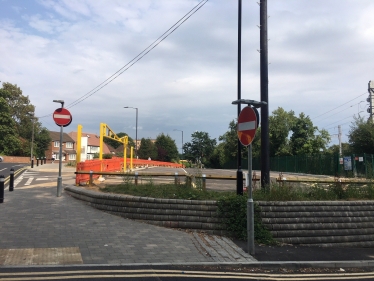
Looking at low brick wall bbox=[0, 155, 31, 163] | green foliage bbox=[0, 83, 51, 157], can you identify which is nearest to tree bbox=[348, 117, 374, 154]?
low brick wall bbox=[0, 155, 31, 163]

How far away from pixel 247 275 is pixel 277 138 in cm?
4684

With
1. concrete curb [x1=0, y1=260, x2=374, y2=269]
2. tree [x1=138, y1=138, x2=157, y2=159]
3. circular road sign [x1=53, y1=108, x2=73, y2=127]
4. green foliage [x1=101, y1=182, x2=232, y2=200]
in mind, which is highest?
tree [x1=138, y1=138, x2=157, y2=159]

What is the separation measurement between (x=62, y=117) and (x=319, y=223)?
9.34 metres

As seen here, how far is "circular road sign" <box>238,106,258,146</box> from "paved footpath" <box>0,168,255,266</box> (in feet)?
7.50

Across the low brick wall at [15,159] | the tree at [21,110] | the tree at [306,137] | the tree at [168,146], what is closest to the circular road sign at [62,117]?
the tree at [306,137]

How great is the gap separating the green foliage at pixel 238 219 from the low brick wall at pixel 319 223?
0.21m

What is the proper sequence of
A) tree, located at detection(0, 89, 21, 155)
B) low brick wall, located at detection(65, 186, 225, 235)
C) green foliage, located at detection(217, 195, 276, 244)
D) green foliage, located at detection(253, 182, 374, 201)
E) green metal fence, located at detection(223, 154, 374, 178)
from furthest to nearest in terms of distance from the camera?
tree, located at detection(0, 89, 21, 155) → green metal fence, located at detection(223, 154, 374, 178) → green foliage, located at detection(253, 182, 374, 201) → low brick wall, located at detection(65, 186, 225, 235) → green foliage, located at detection(217, 195, 276, 244)

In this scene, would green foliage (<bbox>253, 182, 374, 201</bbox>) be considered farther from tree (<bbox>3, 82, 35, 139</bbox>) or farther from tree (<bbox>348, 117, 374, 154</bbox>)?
tree (<bbox>3, 82, 35, 139</bbox>)

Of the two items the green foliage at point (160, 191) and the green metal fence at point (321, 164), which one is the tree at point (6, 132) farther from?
the green foliage at point (160, 191)

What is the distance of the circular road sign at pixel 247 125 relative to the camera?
293 inches

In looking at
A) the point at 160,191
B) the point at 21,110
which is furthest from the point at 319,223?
the point at 21,110

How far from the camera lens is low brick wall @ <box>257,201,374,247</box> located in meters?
8.59

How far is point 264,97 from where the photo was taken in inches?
420

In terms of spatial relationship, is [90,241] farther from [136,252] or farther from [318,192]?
[318,192]
